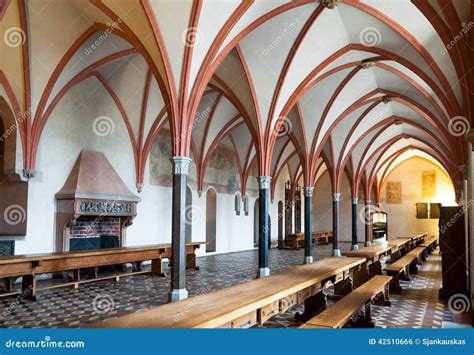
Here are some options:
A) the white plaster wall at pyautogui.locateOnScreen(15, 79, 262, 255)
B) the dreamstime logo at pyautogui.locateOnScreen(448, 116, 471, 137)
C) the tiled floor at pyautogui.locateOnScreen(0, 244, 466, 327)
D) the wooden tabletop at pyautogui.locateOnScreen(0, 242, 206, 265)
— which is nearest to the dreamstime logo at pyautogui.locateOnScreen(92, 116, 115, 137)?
the white plaster wall at pyautogui.locateOnScreen(15, 79, 262, 255)

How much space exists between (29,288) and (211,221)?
11.8m

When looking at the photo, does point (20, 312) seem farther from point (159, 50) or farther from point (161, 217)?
point (161, 217)

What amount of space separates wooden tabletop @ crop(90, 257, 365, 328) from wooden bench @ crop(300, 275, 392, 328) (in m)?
0.69

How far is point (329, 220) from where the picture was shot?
3241 cm

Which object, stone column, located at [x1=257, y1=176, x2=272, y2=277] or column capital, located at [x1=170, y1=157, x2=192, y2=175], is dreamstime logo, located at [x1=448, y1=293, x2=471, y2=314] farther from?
column capital, located at [x1=170, y1=157, x2=192, y2=175]

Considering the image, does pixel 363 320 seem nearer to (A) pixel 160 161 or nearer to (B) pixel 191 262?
(B) pixel 191 262

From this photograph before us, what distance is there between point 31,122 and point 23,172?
1324mm

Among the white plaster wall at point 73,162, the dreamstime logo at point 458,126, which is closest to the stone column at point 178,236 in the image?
the white plaster wall at point 73,162

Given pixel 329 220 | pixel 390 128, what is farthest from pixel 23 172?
pixel 329 220

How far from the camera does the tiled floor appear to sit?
7.05 meters

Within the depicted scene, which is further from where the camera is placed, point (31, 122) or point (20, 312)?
point (31, 122)

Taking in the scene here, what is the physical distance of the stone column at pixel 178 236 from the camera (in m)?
8.10
